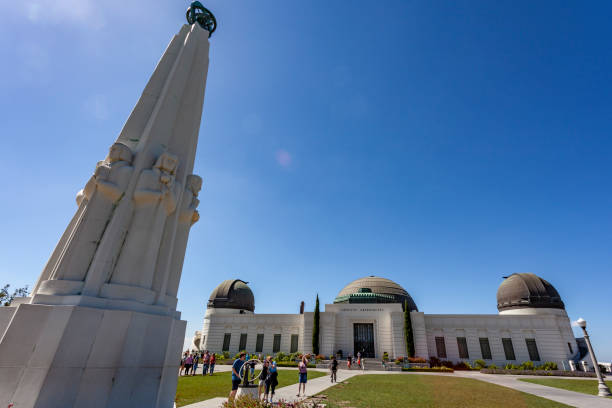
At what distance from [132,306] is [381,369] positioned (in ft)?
93.5

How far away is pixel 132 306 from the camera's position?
4648 mm

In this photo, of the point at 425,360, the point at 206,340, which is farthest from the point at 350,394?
the point at 206,340

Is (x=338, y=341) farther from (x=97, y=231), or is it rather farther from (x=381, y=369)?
(x=97, y=231)

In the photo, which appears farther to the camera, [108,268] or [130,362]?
[108,268]

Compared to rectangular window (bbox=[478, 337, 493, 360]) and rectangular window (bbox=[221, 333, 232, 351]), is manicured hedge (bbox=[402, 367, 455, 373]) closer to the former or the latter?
rectangular window (bbox=[478, 337, 493, 360])

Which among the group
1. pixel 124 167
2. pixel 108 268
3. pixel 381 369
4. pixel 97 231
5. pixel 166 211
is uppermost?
pixel 124 167

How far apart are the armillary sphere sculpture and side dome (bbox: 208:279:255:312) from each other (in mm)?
39641

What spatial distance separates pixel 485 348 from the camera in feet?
102

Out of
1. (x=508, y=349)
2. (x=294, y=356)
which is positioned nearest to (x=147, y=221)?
(x=294, y=356)

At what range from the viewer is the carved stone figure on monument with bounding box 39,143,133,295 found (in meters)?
4.48

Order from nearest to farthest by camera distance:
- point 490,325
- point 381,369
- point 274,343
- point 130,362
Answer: point 130,362 < point 381,369 < point 490,325 < point 274,343

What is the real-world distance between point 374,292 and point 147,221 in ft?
136

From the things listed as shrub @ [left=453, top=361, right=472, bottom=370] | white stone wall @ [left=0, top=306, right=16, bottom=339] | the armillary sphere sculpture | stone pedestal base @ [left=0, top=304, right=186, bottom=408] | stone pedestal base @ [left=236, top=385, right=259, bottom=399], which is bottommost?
shrub @ [left=453, top=361, right=472, bottom=370]

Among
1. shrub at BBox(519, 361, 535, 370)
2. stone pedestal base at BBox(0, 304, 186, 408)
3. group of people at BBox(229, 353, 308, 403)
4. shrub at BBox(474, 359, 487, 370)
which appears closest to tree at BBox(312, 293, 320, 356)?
shrub at BBox(474, 359, 487, 370)
